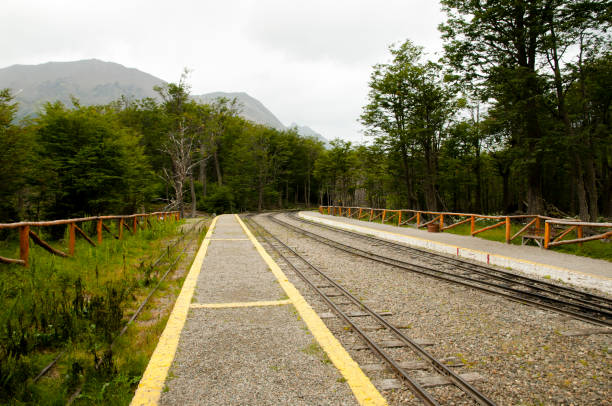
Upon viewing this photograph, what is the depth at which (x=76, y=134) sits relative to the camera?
14117mm

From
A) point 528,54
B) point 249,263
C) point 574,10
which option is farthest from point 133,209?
point 574,10

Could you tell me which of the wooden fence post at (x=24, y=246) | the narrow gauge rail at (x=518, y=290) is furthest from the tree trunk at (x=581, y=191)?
the wooden fence post at (x=24, y=246)

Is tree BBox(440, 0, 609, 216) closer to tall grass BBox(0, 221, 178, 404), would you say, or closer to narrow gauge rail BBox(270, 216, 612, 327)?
narrow gauge rail BBox(270, 216, 612, 327)

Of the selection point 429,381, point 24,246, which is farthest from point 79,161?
point 429,381

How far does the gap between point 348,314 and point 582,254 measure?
8437 mm

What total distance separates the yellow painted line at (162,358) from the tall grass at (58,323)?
19 centimetres

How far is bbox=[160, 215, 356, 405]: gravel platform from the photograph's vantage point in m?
2.81

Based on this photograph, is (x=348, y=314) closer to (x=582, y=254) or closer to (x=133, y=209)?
(x=582, y=254)

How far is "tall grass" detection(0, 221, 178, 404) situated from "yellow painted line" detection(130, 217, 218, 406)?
19 cm

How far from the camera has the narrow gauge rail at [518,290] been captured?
16.9 ft

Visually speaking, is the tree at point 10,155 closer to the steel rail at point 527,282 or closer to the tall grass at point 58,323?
the tall grass at point 58,323

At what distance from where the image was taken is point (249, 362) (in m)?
3.39

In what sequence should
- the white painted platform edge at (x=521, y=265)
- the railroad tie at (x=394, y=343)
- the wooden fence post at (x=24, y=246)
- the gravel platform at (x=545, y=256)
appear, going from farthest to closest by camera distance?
the gravel platform at (x=545, y=256) → the white painted platform edge at (x=521, y=265) → the wooden fence post at (x=24, y=246) → the railroad tie at (x=394, y=343)

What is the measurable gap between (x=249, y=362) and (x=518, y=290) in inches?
216
